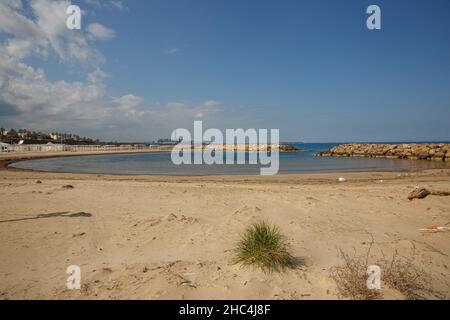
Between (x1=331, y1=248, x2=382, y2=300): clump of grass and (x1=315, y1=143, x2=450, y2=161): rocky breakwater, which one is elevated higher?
(x1=315, y1=143, x2=450, y2=161): rocky breakwater

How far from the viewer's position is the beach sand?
4.09 metres

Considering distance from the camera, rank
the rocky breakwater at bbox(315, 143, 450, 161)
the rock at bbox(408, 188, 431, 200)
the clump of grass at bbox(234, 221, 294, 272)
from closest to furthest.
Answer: the clump of grass at bbox(234, 221, 294, 272)
the rock at bbox(408, 188, 431, 200)
the rocky breakwater at bbox(315, 143, 450, 161)

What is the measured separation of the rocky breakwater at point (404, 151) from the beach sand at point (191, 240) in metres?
36.8

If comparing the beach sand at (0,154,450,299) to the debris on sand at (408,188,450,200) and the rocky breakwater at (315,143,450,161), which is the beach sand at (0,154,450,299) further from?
the rocky breakwater at (315,143,450,161)

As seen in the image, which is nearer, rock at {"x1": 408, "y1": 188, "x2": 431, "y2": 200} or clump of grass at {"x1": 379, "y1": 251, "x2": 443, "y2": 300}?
clump of grass at {"x1": 379, "y1": 251, "x2": 443, "y2": 300}

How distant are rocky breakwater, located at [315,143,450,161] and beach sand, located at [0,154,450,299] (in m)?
36.8

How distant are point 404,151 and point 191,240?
49.4 m

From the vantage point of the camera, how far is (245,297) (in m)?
3.82

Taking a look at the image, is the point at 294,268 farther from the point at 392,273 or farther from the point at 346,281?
the point at 392,273

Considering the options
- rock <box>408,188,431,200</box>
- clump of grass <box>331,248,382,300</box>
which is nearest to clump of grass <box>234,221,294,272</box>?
clump of grass <box>331,248,382,300</box>

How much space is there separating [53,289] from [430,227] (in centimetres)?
818

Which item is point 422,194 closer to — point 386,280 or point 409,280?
point 409,280

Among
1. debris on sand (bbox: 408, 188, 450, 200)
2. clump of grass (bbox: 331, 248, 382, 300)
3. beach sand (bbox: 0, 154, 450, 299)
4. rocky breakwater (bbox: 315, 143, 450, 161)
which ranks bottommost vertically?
beach sand (bbox: 0, 154, 450, 299)
